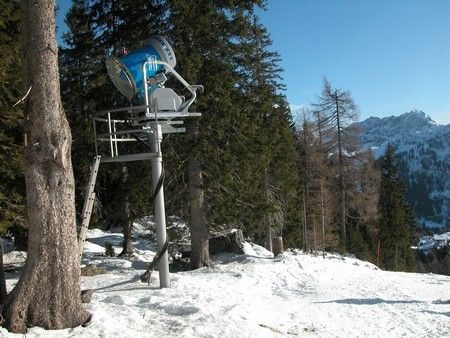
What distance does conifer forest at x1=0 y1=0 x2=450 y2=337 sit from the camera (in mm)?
5801

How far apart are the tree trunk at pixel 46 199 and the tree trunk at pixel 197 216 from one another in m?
7.47

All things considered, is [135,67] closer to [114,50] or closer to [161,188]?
[161,188]

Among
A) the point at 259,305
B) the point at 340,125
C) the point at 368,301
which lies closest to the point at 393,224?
the point at 340,125

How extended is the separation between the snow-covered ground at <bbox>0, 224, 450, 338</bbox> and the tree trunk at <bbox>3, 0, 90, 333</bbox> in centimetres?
35

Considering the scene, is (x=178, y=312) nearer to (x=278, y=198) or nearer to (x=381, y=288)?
(x=381, y=288)

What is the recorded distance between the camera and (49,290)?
18.5 ft

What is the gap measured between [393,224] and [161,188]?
124 feet

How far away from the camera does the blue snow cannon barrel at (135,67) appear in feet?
28.6

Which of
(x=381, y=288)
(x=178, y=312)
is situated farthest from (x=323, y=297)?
(x=178, y=312)

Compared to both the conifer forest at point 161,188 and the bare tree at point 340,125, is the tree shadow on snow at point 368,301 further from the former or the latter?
the bare tree at point 340,125

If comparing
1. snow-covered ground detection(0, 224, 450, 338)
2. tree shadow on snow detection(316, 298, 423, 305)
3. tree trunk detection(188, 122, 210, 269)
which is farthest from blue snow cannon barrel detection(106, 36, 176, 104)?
tree shadow on snow detection(316, 298, 423, 305)

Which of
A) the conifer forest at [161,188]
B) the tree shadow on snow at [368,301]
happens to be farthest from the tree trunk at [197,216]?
the tree shadow on snow at [368,301]

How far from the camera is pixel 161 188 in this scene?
895cm

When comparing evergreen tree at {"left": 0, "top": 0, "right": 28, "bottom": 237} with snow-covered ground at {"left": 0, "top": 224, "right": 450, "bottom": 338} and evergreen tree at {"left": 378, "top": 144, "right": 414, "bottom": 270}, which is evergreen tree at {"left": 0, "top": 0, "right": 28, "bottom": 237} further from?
evergreen tree at {"left": 378, "top": 144, "right": 414, "bottom": 270}
